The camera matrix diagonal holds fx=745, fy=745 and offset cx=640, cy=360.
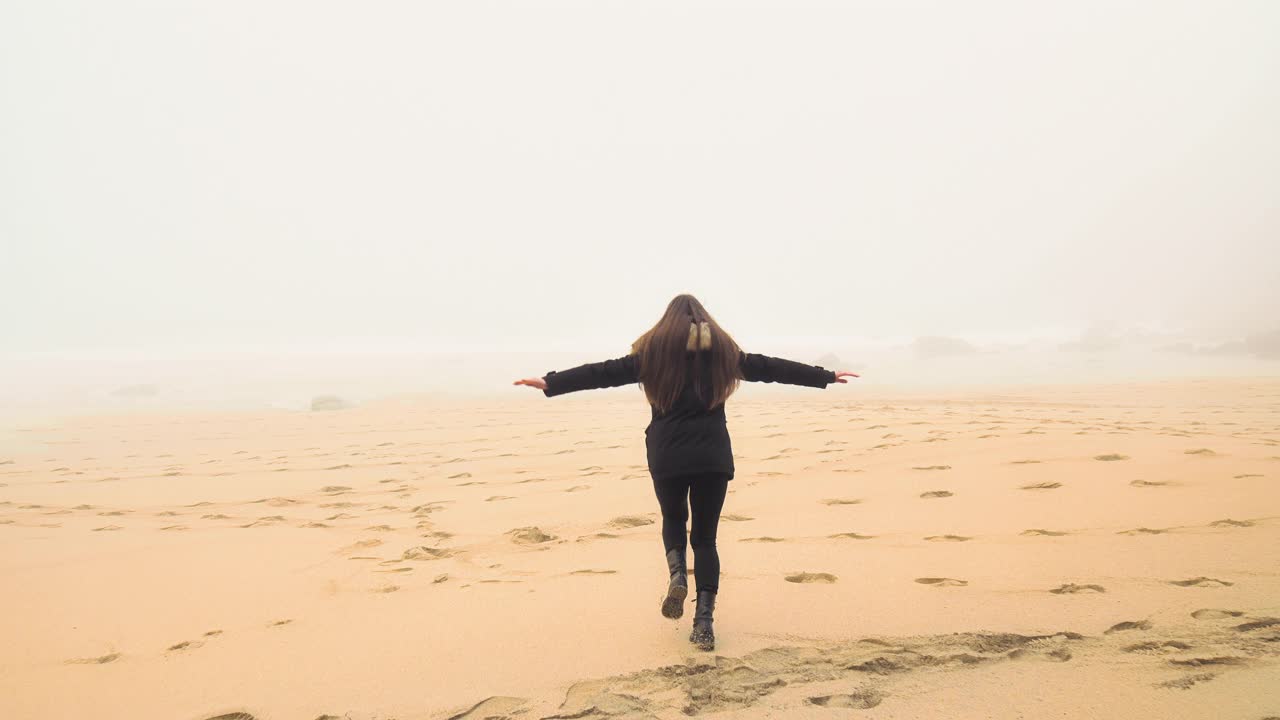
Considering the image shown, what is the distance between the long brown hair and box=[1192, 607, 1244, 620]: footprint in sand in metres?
2.21

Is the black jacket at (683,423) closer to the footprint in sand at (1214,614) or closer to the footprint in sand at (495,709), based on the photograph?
the footprint in sand at (495,709)

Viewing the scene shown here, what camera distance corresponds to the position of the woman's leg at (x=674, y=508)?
3.31 metres

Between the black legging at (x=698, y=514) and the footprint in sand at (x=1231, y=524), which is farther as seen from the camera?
the footprint in sand at (x=1231, y=524)

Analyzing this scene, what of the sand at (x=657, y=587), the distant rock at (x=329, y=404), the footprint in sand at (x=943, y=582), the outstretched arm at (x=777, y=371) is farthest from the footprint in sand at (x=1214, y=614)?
the distant rock at (x=329, y=404)

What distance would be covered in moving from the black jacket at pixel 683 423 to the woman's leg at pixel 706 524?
0.08m

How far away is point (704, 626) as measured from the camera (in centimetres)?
320

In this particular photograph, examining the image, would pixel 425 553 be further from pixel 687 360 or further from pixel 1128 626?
pixel 1128 626

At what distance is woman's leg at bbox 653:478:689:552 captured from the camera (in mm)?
3307

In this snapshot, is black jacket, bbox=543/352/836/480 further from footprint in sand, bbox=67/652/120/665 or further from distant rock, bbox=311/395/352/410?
distant rock, bbox=311/395/352/410

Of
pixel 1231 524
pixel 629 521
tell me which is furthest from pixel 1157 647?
pixel 629 521

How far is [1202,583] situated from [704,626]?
245cm

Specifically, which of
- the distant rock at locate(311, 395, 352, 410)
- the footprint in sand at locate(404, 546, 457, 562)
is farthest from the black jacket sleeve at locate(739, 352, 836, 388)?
the distant rock at locate(311, 395, 352, 410)

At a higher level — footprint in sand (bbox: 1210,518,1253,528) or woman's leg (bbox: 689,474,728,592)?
woman's leg (bbox: 689,474,728,592)

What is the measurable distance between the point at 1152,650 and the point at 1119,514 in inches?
96.8
